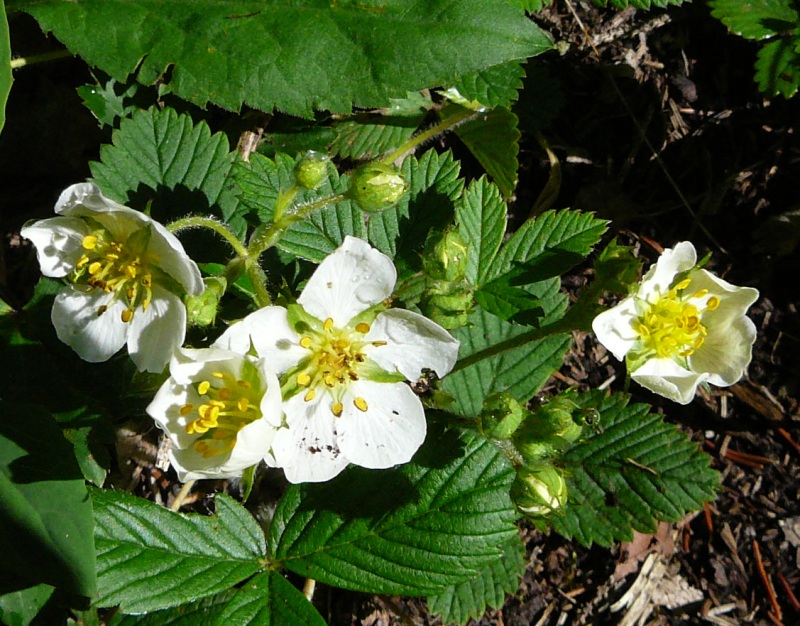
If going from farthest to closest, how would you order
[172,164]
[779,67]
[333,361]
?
1. [779,67]
2. [172,164]
3. [333,361]

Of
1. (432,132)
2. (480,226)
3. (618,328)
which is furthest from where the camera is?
(432,132)

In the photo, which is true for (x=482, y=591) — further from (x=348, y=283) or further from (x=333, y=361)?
(x=348, y=283)

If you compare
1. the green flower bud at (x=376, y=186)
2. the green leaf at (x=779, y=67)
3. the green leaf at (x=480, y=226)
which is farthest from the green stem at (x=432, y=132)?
the green leaf at (x=779, y=67)

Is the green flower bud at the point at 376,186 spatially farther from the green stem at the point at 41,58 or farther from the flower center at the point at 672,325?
the green stem at the point at 41,58

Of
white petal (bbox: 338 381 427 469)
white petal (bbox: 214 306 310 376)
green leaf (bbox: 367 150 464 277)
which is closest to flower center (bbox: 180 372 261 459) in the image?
white petal (bbox: 214 306 310 376)

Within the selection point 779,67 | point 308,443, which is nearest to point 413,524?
point 308,443

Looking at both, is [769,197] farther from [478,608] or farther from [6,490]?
[6,490]
